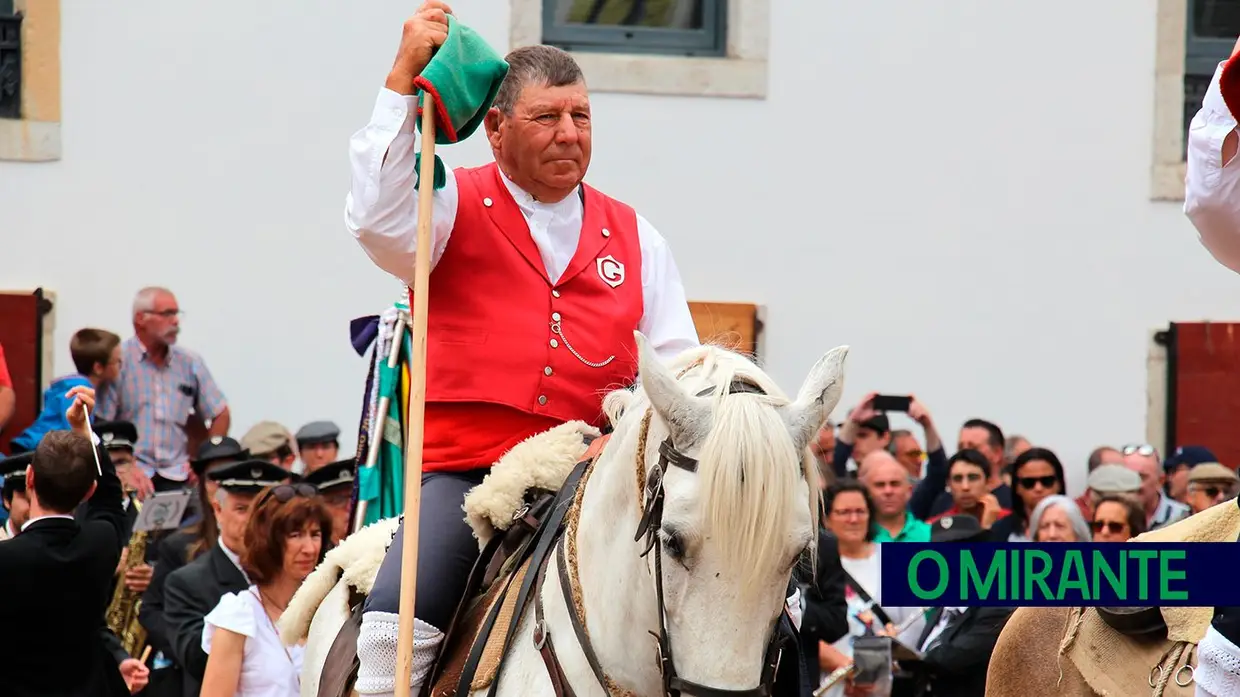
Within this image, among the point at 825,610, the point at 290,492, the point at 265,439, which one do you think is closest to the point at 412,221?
the point at 290,492

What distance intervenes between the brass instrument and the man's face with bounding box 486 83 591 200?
4284mm

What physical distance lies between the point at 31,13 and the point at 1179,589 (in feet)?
34.0

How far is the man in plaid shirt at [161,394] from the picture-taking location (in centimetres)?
1160

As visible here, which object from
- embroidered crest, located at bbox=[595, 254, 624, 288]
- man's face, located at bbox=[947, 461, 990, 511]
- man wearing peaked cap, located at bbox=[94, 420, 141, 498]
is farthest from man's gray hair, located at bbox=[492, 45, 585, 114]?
man's face, located at bbox=[947, 461, 990, 511]

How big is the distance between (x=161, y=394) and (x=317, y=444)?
3.13 ft

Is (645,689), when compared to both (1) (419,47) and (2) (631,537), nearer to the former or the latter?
(2) (631,537)

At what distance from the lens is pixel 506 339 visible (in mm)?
5238

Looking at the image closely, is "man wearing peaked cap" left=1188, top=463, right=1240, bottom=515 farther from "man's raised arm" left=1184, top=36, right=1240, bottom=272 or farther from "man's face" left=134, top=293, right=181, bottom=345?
"man's raised arm" left=1184, top=36, right=1240, bottom=272

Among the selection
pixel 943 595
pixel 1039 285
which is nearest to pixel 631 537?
pixel 943 595

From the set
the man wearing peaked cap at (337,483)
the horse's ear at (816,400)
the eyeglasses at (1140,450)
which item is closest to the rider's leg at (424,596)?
the horse's ear at (816,400)

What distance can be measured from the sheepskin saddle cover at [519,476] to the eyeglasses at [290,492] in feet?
9.56

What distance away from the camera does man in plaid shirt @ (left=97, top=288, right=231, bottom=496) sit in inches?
457

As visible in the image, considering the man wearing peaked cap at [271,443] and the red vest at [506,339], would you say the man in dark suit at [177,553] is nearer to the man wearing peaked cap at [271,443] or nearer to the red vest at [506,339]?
the man wearing peaked cap at [271,443]

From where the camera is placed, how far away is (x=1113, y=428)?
1400cm
